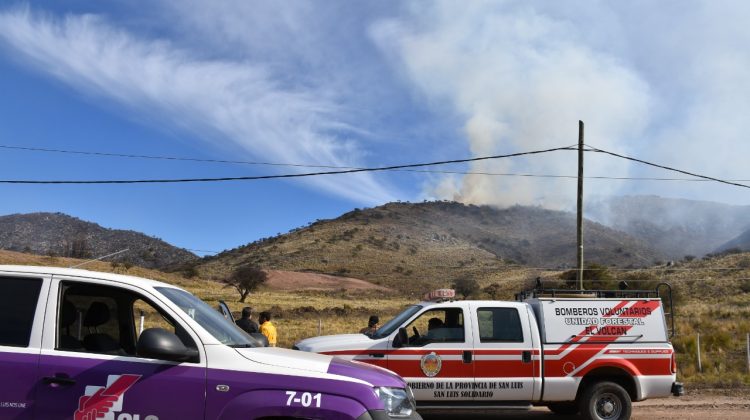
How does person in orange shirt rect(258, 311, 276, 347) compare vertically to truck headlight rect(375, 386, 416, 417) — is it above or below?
above

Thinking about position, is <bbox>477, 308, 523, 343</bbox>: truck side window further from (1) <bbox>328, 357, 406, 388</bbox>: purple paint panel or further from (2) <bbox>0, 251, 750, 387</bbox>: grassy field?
(2) <bbox>0, 251, 750, 387</bbox>: grassy field

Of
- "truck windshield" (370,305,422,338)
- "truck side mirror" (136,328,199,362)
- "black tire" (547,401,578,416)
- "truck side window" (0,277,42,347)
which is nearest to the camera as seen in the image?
"truck side mirror" (136,328,199,362)

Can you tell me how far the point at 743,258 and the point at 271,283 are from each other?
46.1 meters

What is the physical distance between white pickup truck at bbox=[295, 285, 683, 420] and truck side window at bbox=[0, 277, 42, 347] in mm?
4958

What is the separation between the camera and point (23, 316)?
15.3 feet

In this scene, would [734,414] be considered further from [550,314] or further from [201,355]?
[201,355]

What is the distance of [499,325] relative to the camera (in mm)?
9641

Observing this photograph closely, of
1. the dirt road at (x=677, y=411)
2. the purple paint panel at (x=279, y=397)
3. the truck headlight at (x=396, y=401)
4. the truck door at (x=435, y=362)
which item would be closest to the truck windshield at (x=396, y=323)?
the truck door at (x=435, y=362)

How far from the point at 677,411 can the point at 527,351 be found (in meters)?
3.92

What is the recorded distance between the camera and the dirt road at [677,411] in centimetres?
1090

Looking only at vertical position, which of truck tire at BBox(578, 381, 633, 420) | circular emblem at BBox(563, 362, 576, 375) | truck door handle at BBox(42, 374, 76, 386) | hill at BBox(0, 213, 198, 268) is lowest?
truck tire at BBox(578, 381, 633, 420)

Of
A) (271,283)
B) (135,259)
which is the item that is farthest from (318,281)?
(135,259)

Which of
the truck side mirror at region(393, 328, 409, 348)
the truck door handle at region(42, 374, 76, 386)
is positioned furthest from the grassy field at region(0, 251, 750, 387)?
the truck door handle at region(42, 374, 76, 386)

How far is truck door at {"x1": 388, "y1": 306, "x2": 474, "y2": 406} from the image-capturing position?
30.1 ft
